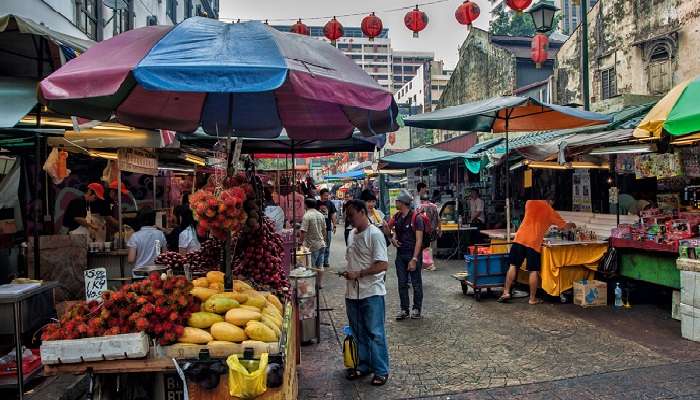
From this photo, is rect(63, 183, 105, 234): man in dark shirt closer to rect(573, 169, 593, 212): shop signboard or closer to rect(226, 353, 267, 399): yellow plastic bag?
rect(226, 353, 267, 399): yellow plastic bag

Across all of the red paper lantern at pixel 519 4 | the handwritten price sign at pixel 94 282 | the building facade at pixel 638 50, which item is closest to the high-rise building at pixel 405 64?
the building facade at pixel 638 50

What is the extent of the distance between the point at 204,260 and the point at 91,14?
12126 mm

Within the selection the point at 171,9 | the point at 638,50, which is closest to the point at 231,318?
the point at 638,50

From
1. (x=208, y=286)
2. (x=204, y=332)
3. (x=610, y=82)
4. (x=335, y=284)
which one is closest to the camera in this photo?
(x=204, y=332)

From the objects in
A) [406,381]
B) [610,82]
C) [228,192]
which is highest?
[610,82]

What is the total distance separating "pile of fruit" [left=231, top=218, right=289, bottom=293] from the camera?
444cm

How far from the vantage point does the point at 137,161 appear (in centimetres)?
781

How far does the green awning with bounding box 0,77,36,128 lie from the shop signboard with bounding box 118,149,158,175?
7.91ft

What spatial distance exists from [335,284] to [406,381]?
17.3 feet

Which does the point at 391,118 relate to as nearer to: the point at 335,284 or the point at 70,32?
the point at 335,284

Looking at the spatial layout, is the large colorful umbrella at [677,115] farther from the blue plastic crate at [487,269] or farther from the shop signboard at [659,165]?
the blue plastic crate at [487,269]

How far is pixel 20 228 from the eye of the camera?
27.5 feet

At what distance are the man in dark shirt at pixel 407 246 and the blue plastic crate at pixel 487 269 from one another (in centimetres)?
162

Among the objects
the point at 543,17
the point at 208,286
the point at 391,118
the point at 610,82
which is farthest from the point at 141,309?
the point at 610,82
